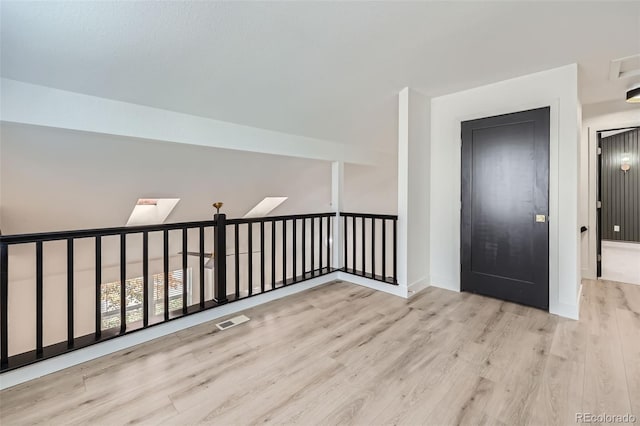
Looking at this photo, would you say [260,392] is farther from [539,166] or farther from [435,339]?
[539,166]

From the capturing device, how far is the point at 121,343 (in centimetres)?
221

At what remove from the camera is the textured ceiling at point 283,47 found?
1.85 meters

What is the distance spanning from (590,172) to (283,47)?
4.54 m

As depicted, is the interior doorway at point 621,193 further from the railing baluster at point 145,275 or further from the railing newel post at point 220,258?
the railing baluster at point 145,275

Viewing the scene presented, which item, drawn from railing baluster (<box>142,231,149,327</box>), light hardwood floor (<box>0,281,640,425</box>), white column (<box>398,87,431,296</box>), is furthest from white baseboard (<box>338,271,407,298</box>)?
railing baluster (<box>142,231,149,327</box>)

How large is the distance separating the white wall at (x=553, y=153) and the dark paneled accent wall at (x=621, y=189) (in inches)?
220

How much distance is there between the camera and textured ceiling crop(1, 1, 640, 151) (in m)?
1.85

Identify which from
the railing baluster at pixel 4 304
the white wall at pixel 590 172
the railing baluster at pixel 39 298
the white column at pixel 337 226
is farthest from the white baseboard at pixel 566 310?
the railing baluster at pixel 4 304

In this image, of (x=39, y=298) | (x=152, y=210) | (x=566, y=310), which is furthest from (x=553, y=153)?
(x=152, y=210)

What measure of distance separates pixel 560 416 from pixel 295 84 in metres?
3.12

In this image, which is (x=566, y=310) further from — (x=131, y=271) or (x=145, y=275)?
(x=131, y=271)

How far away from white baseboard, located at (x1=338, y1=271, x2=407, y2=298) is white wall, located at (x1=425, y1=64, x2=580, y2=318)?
28.4 inches

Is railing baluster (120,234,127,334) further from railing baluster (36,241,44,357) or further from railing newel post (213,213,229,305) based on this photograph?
railing newel post (213,213,229,305)

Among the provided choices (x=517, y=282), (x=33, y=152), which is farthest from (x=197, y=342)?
(x=517, y=282)
